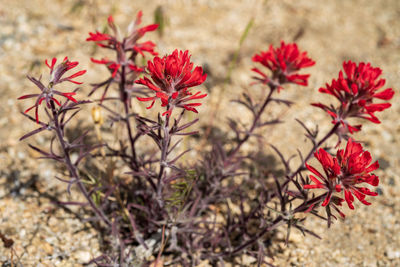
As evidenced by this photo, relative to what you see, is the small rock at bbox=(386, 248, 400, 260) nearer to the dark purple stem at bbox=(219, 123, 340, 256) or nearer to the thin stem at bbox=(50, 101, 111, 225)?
the dark purple stem at bbox=(219, 123, 340, 256)

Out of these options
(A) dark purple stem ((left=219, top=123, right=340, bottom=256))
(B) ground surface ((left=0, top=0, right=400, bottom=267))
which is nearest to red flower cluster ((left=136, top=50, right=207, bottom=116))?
(A) dark purple stem ((left=219, top=123, right=340, bottom=256))

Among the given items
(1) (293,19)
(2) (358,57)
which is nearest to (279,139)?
(2) (358,57)

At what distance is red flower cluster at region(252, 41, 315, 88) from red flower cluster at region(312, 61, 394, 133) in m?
0.32

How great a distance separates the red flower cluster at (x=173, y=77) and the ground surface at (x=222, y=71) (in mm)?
1598

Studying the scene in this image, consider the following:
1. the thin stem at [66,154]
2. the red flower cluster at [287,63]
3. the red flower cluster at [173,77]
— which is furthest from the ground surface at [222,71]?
the red flower cluster at [173,77]

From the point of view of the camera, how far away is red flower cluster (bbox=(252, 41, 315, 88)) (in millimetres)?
2379

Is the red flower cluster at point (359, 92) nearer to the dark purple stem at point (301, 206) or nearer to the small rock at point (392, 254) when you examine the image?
the dark purple stem at point (301, 206)

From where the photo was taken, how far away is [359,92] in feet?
6.84

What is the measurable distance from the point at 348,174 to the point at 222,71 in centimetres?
302

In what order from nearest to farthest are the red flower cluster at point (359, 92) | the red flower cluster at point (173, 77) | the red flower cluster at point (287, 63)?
the red flower cluster at point (173, 77), the red flower cluster at point (359, 92), the red flower cluster at point (287, 63)

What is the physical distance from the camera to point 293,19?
5527 millimetres

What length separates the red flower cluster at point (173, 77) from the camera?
168cm

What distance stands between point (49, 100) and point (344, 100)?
1.77m

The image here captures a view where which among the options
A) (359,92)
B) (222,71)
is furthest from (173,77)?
(222,71)
